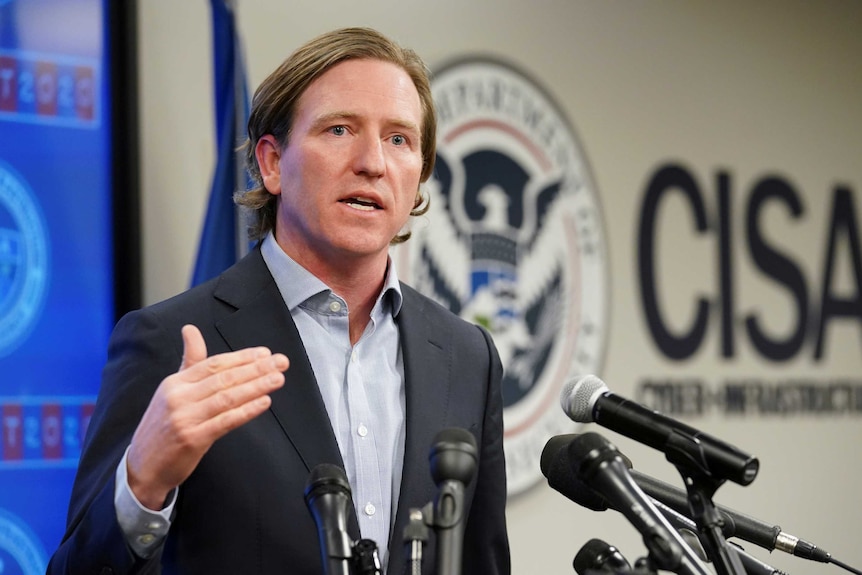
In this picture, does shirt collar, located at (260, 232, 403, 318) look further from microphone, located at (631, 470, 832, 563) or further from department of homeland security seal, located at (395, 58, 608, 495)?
department of homeland security seal, located at (395, 58, 608, 495)

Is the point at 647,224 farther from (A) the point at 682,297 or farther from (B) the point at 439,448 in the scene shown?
(B) the point at 439,448

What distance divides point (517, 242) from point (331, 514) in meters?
3.14

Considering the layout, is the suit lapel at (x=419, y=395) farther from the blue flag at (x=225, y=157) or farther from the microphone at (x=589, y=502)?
the blue flag at (x=225, y=157)

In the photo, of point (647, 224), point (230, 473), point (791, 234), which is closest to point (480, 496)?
point (230, 473)

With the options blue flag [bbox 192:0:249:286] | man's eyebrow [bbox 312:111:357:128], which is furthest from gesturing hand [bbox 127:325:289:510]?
blue flag [bbox 192:0:249:286]

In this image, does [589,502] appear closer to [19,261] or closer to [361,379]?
[361,379]

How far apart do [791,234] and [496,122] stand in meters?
1.70

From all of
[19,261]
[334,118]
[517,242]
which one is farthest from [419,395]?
[517,242]

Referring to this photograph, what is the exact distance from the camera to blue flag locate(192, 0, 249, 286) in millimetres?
3244

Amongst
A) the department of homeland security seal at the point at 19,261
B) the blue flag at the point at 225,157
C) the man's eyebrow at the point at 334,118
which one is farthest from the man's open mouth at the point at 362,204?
the department of homeland security seal at the point at 19,261

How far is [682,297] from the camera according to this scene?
4.88m

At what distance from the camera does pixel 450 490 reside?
125 centimetres

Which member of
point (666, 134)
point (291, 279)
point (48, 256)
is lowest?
point (291, 279)

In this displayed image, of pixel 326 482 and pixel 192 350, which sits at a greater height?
pixel 192 350
